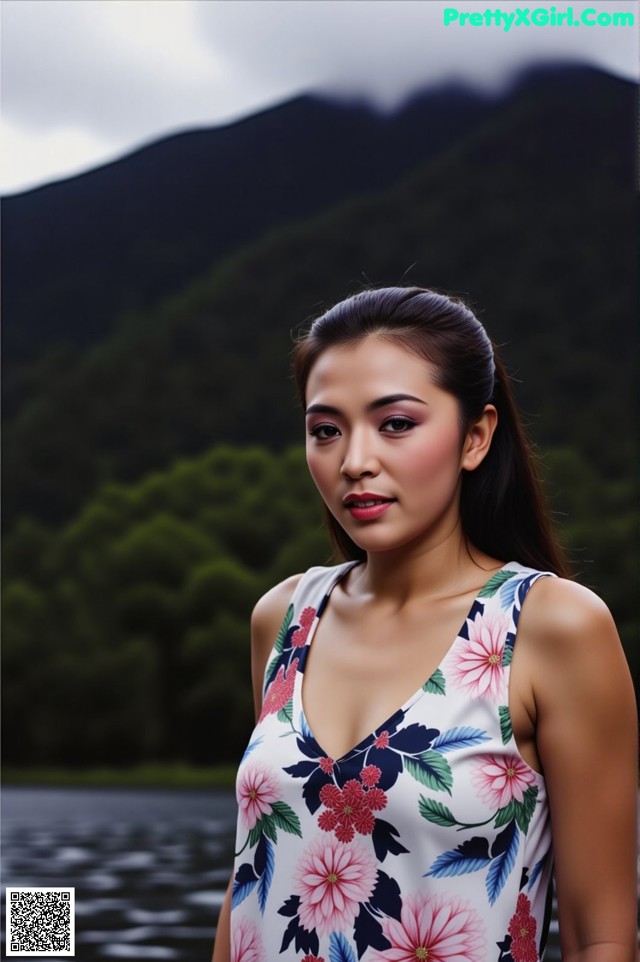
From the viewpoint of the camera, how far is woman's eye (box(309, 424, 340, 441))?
3.29 feet

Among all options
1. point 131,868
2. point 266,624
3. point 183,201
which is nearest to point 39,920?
point 266,624

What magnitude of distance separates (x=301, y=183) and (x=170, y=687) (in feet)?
23.2

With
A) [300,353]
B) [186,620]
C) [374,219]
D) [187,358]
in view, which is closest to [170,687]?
[186,620]

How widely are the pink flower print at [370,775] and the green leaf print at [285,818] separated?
76 millimetres

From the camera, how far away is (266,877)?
3.25 feet

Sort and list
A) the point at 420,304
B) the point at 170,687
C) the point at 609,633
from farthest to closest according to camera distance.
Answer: the point at 170,687 < the point at 420,304 < the point at 609,633

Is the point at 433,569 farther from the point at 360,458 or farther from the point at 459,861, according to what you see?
the point at 459,861

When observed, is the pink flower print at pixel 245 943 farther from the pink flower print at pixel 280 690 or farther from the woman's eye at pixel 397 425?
the woman's eye at pixel 397 425

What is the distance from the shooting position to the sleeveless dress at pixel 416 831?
0.90 m

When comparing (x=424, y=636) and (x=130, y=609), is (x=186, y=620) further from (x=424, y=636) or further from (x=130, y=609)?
(x=424, y=636)

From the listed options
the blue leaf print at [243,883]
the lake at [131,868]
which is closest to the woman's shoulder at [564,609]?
the blue leaf print at [243,883]

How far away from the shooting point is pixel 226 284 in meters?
16.4

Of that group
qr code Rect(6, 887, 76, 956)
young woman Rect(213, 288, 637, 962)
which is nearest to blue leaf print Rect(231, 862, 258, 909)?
young woman Rect(213, 288, 637, 962)

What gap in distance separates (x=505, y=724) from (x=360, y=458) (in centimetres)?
23
